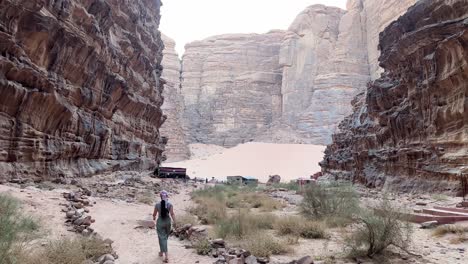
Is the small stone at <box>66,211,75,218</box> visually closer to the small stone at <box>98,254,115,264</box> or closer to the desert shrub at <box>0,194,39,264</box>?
the desert shrub at <box>0,194,39,264</box>

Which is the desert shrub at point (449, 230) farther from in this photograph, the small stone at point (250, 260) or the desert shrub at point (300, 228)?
the small stone at point (250, 260)

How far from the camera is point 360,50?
9388 cm

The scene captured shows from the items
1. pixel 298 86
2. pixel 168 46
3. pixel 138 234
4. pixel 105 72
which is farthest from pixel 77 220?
pixel 168 46

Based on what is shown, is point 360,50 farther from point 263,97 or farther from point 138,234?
point 138,234

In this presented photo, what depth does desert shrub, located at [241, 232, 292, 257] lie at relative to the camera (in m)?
7.20

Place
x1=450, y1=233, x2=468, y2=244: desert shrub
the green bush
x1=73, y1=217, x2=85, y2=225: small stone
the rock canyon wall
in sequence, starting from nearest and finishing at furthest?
1. the green bush
2. x1=450, y1=233, x2=468, y2=244: desert shrub
3. x1=73, y1=217, x2=85, y2=225: small stone
4. the rock canyon wall

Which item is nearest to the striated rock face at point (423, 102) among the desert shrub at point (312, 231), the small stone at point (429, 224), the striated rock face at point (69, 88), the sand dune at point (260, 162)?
the small stone at point (429, 224)

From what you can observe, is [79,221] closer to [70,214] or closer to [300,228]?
[70,214]

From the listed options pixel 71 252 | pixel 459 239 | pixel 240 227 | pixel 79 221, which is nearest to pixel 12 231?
pixel 71 252

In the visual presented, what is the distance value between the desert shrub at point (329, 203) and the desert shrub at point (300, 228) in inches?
71.7

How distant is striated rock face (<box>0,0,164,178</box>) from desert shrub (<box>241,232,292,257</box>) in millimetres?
10188

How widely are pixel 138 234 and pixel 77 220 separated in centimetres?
157

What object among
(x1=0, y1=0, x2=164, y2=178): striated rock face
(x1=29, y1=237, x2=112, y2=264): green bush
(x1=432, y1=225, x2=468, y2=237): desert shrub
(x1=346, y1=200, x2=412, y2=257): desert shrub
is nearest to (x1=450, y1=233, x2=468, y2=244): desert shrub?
(x1=432, y1=225, x2=468, y2=237): desert shrub

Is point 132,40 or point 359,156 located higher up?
point 132,40
